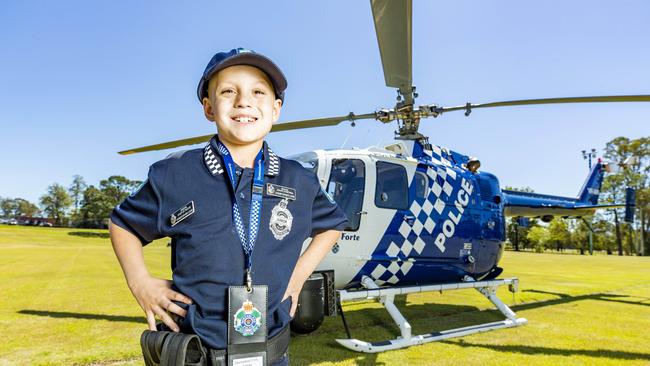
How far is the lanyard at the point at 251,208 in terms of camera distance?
1409 millimetres

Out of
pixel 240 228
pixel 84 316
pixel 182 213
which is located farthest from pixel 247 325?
pixel 84 316

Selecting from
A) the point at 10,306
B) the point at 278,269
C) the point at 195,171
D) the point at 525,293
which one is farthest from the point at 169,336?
the point at 525,293

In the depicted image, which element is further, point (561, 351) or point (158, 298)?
point (561, 351)

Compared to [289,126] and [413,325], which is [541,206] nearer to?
[413,325]

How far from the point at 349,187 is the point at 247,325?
404 centimetres

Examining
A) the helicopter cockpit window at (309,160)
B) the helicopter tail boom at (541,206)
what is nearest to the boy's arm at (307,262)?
the helicopter cockpit window at (309,160)

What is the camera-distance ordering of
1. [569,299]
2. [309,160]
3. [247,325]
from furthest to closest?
[569,299]
[309,160]
[247,325]

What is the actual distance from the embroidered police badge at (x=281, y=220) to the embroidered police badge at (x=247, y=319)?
0.28 m

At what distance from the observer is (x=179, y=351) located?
49.3 inches

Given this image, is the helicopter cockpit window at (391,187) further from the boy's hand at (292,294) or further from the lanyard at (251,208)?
the lanyard at (251,208)

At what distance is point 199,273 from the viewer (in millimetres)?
1397

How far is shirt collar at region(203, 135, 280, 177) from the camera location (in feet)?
4.93

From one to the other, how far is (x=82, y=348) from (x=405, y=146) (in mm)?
5021

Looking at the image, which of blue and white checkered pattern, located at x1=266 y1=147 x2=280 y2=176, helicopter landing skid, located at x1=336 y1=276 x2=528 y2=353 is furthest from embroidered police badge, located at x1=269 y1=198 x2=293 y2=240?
helicopter landing skid, located at x1=336 y1=276 x2=528 y2=353
